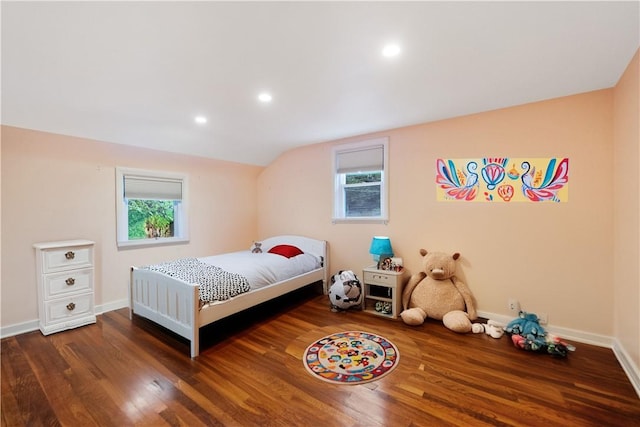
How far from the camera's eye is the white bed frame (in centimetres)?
241

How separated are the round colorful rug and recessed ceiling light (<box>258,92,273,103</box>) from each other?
2331 mm

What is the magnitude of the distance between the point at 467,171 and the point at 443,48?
5.44ft

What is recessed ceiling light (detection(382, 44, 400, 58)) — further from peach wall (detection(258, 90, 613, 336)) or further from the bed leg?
the bed leg

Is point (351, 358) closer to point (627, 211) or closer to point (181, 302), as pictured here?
point (181, 302)

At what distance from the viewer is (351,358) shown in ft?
7.72

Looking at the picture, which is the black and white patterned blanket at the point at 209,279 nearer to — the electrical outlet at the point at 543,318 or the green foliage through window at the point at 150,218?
the green foliage through window at the point at 150,218

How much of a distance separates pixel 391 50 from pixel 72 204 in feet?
12.0

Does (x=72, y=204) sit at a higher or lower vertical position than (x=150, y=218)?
higher

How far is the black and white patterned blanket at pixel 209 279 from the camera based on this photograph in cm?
256

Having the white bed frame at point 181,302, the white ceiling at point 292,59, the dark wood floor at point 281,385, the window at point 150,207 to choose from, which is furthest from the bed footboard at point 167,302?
the white ceiling at point 292,59

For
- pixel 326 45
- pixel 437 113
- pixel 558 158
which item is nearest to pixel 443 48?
pixel 326 45

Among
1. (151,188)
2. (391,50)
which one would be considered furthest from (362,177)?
(151,188)

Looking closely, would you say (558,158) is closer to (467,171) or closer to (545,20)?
(467,171)

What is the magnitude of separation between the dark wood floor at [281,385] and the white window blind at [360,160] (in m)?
2.11
